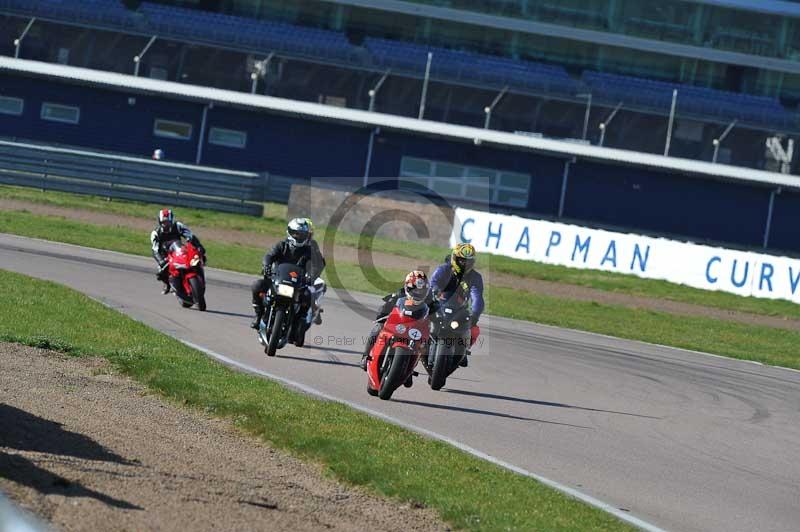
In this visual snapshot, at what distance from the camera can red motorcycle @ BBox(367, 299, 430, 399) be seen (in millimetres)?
11906

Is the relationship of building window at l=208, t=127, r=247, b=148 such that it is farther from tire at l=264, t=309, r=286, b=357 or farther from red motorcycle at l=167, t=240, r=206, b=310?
tire at l=264, t=309, r=286, b=357

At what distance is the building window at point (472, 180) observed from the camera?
44.9m

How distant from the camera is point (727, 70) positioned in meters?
49.1

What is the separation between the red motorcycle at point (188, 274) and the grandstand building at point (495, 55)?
26.2 meters

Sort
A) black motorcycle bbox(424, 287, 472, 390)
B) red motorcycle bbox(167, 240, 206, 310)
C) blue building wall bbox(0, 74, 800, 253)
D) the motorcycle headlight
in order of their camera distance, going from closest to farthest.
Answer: black motorcycle bbox(424, 287, 472, 390)
the motorcycle headlight
red motorcycle bbox(167, 240, 206, 310)
blue building wall bbox(0, 74, 800, 253)

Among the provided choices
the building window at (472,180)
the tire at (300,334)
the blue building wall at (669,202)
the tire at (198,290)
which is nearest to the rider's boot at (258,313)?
the tire at (300,334)

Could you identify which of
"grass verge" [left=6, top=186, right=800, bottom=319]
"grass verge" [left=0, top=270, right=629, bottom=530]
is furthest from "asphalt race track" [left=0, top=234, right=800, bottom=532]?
A: "grass verge" [left=6, top=186, right=800, bottom=319]

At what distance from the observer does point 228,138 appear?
45375mm

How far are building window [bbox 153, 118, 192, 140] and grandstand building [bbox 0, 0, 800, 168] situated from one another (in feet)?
5.17

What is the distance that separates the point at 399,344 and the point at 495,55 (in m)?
37.4

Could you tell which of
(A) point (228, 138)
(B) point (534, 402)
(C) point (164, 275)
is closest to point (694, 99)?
(A) point (228, 138)

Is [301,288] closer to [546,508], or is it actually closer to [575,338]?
[546,508]

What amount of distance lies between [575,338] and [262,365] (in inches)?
352
